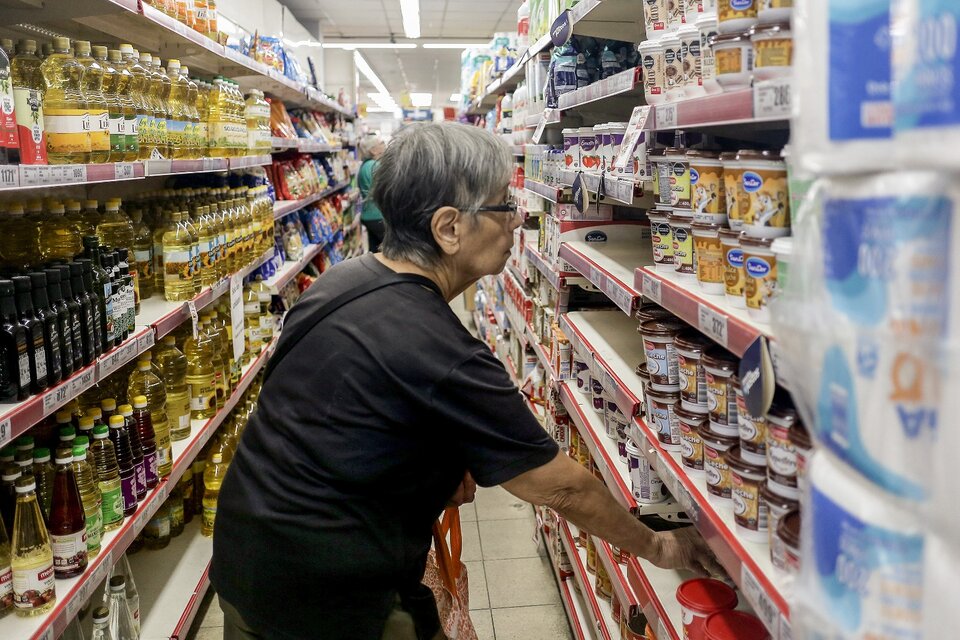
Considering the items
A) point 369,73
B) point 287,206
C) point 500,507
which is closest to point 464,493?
point 500,507

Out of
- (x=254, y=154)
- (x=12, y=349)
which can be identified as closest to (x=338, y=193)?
(x=254, y=154)

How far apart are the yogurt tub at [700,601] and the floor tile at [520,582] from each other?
1.61 metres

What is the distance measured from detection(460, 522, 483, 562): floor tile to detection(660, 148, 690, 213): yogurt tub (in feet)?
7.51

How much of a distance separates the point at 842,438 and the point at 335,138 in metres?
7.94

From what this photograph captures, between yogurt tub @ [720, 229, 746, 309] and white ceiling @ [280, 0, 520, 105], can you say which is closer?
yogurt tub @ [720, 229, 746, 309]

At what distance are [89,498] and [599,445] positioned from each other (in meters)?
1.38

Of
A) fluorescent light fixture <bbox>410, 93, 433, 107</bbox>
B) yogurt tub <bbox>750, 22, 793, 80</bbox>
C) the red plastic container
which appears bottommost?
the red plastic container

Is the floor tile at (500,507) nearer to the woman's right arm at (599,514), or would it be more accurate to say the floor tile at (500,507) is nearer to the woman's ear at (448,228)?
the woman's right arm at (599,514)

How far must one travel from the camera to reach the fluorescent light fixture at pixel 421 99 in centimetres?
2244

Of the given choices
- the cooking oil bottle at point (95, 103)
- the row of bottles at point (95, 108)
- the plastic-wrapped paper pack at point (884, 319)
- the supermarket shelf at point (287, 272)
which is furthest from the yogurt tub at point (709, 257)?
the supermarket shelf at point (287, 272)

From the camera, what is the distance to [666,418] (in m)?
1.75

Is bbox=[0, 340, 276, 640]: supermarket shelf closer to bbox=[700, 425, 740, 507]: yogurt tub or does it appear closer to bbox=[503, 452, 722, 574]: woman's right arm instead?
bbox=[503, 452, 722, 574]: woman's right arm

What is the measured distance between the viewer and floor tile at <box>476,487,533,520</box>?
4.05 m

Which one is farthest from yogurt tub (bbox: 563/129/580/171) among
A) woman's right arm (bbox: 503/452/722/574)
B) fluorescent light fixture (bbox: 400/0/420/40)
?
fluorescent light fixture (bbox: 400/0/420/40)
